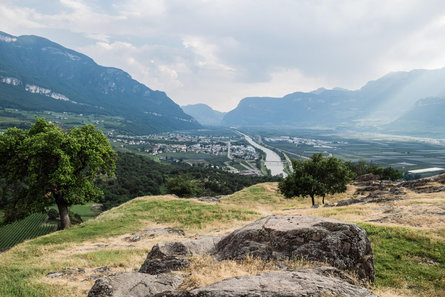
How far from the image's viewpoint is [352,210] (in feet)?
91.9

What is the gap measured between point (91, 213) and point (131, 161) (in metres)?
72.2

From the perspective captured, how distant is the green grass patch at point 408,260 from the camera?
11.7 meters

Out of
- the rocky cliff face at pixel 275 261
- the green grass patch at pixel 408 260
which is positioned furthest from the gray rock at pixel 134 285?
the green grass patch at pixel 408 260

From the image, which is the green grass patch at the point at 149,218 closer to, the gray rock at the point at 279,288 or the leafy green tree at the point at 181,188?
the leafy green tree at the point at 181,188

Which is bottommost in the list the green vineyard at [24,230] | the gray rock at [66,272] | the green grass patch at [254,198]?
the green vineyard at [24,230]

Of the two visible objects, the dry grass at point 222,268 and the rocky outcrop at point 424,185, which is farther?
the rocky outcrop at point 424,185

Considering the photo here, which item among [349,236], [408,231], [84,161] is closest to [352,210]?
[408,231]

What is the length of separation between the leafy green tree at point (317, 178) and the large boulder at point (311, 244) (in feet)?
105

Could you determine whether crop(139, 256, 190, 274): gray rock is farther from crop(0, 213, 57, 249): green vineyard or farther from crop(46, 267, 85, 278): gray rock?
crop(0, 213, 57, 249): green vineyard

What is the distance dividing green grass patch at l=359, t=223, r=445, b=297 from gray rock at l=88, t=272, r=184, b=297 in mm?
10207

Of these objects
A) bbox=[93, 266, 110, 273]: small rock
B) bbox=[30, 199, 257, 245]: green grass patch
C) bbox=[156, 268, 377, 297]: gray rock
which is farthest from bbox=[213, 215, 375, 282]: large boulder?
bbox=[30, 199, 257, 245]: green grass patch

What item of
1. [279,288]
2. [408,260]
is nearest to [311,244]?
[279,288]

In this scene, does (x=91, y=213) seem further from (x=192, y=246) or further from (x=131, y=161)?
(x=192, y=246)

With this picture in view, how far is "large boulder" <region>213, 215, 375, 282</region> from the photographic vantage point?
422 inches
